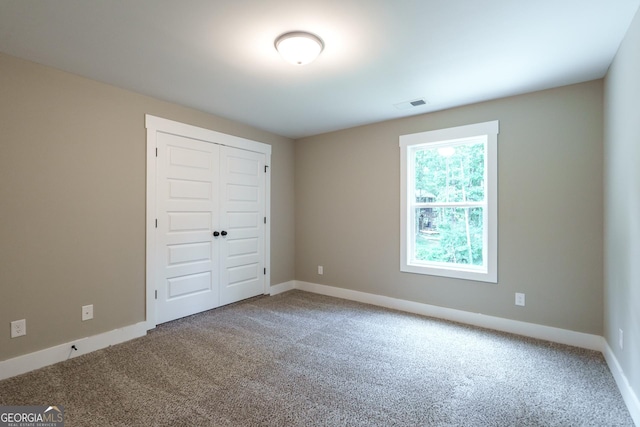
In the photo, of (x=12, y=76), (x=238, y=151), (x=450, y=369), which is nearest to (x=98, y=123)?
(x=12, y=76)

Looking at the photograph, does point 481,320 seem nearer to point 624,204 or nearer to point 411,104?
point 624,204

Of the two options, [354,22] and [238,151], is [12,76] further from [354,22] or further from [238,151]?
[354,22]

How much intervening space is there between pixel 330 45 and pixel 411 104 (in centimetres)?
151

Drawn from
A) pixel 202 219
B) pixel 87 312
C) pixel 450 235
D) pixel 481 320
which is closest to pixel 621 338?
pixel 481 320

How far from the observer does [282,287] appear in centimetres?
474

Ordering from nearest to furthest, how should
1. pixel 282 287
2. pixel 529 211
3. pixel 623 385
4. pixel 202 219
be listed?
1. pixel 623 385
2. pixel 529 211
3. pixel 202 219
4. pixel 282 287

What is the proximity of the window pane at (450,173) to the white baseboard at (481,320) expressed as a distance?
132 cm

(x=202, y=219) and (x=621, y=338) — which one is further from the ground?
(x=202, y=219)

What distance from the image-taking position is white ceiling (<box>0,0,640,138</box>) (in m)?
1.79

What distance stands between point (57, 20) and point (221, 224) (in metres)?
2.45

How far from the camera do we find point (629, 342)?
6.37ft

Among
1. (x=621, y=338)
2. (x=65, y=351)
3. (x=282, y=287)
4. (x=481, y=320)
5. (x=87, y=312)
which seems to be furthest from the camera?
(x=282, y=287)

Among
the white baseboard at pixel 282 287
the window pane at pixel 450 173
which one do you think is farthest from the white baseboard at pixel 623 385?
the white baseboard at pixel 282 287

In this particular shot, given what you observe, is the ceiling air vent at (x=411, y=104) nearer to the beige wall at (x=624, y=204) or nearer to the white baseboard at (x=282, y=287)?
the beige wall at (x=624, y=204)
